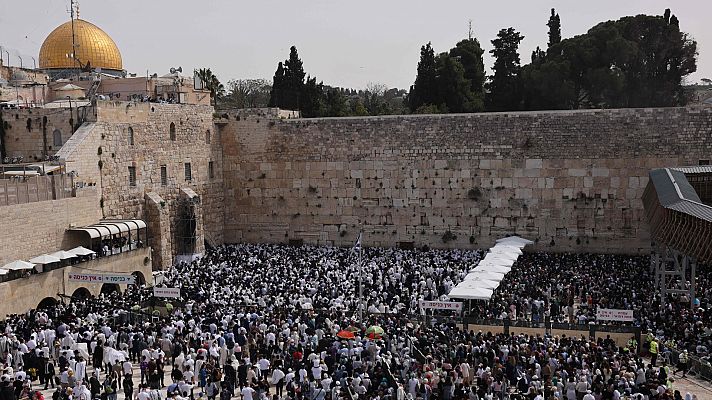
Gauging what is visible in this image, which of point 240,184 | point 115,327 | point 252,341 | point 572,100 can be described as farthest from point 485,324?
point 572,100

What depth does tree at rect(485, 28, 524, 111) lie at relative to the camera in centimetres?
3709

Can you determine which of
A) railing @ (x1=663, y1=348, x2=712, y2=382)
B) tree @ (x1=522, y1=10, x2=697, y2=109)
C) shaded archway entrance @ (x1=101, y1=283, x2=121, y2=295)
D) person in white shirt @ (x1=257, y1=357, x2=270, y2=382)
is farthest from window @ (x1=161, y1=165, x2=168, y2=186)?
railing @ (x1=663, y1=348, x2=712, y2=382)

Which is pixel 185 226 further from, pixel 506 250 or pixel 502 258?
pixel 502 258

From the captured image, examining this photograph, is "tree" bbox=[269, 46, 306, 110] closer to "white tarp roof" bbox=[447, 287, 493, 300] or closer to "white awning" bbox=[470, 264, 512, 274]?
"white awning" bbox=[470, 264, 512, 274]

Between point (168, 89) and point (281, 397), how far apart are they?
22.9 metres

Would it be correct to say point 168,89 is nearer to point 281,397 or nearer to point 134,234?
point 134,234

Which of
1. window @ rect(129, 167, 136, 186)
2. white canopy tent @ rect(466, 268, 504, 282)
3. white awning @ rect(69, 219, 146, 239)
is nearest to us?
white canopy tent @ rect(466, 268, 504, 282)

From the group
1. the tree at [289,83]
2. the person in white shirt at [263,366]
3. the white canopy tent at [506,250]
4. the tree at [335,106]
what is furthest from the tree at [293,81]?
the person in white shirt at [263,366]

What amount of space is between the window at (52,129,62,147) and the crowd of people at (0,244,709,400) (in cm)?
600

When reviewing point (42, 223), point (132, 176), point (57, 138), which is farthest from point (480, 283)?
point (57, 138)

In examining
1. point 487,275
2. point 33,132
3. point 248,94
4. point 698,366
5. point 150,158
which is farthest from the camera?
point 248,94

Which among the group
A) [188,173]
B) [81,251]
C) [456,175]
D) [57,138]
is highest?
[57,138]

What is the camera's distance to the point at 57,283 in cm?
2047

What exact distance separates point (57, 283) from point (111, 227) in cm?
286
